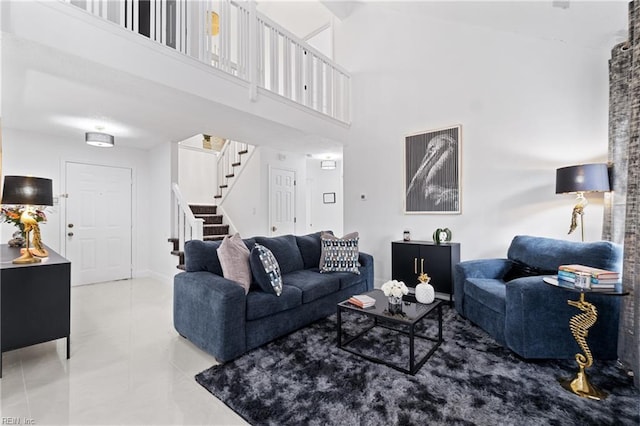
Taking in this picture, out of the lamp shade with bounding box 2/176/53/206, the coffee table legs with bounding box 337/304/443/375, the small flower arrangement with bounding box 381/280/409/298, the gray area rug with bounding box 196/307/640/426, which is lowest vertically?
the gray area rug with bounding box 196/307/640/426

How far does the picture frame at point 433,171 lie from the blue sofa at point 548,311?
4.51ft

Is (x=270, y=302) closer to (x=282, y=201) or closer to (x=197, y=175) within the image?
(x=282, y=201)

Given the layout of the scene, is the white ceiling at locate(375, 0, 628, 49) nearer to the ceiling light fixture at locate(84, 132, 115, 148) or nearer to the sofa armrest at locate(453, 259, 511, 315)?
the sofa armrest at locate(453, 259, 511, 315)

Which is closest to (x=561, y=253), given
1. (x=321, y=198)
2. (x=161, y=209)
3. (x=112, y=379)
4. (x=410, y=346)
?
(x=410, y=346)

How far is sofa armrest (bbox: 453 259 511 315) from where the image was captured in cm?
311

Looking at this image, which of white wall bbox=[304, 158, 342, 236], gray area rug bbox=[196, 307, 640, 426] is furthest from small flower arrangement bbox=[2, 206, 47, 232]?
white wall bbox=[304, 158, 342, 236]

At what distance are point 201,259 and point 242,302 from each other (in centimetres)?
68

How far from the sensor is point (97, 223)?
4.87 meters

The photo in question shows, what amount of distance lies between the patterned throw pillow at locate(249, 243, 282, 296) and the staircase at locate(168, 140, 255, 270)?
198 centimetres

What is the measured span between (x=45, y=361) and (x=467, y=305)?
369cm

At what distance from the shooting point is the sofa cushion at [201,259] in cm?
275

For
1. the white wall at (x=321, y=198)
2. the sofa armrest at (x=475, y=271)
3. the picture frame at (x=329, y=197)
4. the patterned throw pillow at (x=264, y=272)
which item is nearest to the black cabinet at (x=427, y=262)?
the sofa armrest at (x=475, y=271)

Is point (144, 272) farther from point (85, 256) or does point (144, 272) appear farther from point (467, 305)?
point (467, 305)

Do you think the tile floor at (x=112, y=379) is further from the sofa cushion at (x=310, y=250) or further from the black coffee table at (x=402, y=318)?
the sofa cushion at (x=310, y=250)
